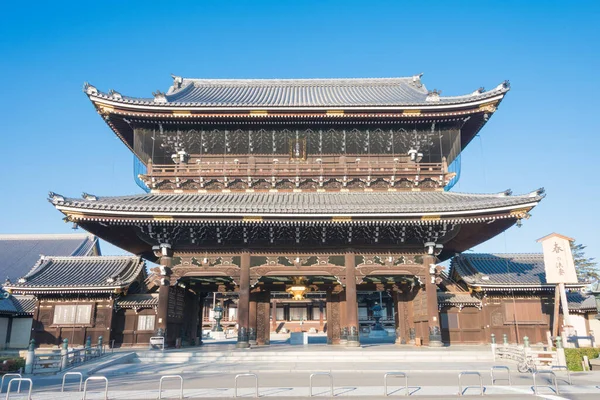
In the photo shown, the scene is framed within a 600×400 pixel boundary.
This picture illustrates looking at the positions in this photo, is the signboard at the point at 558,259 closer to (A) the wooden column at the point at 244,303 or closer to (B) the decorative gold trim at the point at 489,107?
(B) the decorative gold trim at the point at 489,107

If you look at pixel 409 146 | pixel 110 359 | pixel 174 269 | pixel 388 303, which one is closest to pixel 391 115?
pixel 409 146

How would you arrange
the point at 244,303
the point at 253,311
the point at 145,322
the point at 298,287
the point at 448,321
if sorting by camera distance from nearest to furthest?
1. the point at 244,303
2. the point at 448,321
3. the point at 298,287
4. the point at 145,322
5. the point at 253,311

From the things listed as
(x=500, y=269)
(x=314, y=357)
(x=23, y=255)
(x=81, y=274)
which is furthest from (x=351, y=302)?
(x=23, y=255)

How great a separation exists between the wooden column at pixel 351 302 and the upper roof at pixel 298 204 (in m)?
3.23

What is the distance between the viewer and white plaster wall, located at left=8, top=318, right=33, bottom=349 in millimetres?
32188

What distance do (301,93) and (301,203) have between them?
12.6 metres

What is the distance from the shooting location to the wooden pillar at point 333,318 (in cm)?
2555

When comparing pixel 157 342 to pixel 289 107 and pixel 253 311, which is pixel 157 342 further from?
pixel 289 107

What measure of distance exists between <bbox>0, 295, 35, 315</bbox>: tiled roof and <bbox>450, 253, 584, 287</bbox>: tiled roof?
32408 millimetres

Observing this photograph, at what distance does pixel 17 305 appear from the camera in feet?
106

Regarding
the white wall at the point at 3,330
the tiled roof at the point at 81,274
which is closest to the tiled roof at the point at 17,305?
the white wall at the point at 3,330

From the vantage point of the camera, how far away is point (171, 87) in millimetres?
29297

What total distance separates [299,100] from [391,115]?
7.61 meters

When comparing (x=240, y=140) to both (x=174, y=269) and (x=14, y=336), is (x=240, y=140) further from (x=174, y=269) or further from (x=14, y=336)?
(x=14, y=336)
